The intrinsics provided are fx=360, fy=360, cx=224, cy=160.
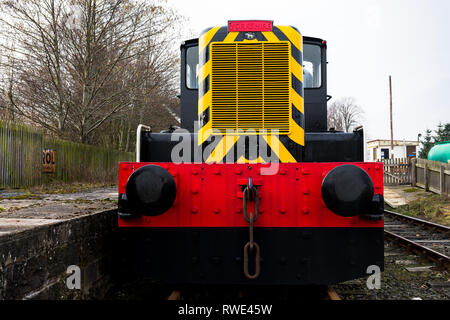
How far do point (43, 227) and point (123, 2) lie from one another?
13.1 m

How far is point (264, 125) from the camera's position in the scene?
3371 mm

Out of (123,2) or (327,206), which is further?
(123,2)

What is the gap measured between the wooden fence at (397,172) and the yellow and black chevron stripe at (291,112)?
16258mm

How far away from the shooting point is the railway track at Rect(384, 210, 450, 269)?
530cm

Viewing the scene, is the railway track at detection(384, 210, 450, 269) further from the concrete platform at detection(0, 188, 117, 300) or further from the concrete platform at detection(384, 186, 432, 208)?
the concrete platform at detection(0, 188, 117, 300)

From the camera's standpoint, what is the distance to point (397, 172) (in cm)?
2008

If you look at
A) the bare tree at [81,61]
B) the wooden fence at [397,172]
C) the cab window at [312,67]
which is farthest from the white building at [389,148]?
the cab window at [312,67]

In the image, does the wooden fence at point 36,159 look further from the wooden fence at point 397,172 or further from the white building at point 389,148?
the white building at point 389,148

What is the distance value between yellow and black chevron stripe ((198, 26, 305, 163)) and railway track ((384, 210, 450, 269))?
10.2 feet

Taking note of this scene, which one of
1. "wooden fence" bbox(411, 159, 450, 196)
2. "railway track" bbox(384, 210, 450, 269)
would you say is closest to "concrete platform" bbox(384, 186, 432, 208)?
"wooden fence" bbox(411, 159, 450, 196)

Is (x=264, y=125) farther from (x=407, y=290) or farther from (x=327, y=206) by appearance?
(x=407, y=290)

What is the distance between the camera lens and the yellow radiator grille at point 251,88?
3.37 meters
